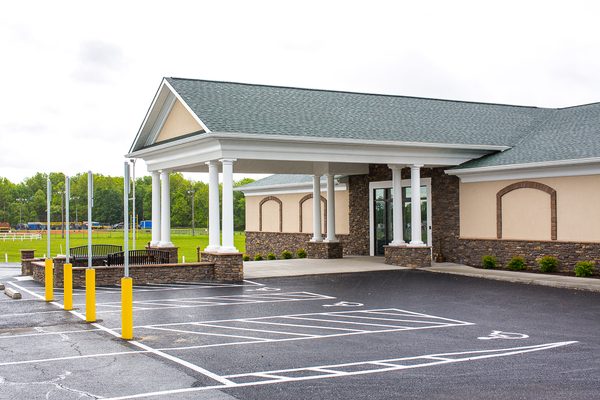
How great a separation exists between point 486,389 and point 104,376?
15.9 feet

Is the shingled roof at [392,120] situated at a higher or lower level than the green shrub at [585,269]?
higher

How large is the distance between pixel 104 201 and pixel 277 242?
264 ft

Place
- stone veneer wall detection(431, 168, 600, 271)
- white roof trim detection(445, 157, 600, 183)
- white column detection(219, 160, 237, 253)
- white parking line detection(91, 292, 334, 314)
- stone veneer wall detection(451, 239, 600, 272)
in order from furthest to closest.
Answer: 1. stone veneer wall detection(431, 168, 600, 271)
2. stone veneer wall detection(451, 239, 600, 272)
3. white roof trim detection(445, 157, 600, 183)
4. white column detection(219, 160, 237, 253)
5. white parking line detection(91, 292, 334, 314)

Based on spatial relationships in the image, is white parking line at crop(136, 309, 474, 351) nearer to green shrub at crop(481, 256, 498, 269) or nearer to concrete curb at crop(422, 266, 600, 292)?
concrete curb at crop(422, 266, 600, 292)

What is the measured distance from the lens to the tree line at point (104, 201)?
114062 mm

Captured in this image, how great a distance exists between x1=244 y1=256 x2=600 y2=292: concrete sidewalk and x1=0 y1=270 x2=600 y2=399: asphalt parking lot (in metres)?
1.52

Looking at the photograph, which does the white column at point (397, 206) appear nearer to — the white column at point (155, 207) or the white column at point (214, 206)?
the white column at point (214, 206)

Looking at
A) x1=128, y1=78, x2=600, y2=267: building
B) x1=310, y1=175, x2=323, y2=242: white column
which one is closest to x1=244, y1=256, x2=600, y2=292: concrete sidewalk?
x1=128, y1=78, x2=600, y2=267: building

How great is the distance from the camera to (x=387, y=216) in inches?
1219

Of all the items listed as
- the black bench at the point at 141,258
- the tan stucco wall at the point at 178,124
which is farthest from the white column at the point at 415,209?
the black bench at the point at 141,258

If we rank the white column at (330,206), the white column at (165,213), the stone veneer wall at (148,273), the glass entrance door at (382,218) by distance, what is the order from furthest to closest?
the glass entrance door at (382,218) < the white column at (330,206) < the white column at (165,213) < the stone veneer wall at (148,273)

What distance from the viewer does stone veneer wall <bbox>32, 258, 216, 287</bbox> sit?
20875 millimetres

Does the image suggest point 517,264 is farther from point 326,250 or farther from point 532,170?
point 326,250

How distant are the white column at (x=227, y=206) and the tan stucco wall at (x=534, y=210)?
32.0 feet
